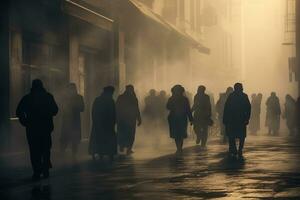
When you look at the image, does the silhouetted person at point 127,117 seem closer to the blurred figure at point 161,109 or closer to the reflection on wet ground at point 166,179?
the reflection on wet ground at point 166,179

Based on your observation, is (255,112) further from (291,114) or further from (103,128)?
(103,128)

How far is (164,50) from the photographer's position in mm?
35438

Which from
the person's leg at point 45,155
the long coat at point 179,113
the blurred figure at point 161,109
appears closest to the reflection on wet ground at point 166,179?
the person's leg at point 45,155

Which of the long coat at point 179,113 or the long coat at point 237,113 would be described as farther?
the long coat at point 179,113

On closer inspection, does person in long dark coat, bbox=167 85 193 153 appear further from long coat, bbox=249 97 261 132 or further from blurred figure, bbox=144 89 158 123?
long coat, bbox=249 97 261 132

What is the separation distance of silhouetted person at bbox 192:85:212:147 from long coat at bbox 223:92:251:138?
4.29 m

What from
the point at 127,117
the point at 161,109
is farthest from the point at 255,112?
the point at 127,117

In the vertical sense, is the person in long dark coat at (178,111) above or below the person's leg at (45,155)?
above

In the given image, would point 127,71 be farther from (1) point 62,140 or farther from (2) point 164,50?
(1) point 62,140

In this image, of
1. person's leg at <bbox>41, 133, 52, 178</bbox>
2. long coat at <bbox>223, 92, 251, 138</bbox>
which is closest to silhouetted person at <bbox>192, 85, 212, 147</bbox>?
long coat at <bbox>223, 92, 251, 138</bbox>

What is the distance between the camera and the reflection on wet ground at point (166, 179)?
408 inches

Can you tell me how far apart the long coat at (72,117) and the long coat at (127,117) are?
4.42ft

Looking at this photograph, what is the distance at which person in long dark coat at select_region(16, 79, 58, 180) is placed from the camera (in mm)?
12805

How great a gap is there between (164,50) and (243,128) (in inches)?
676
